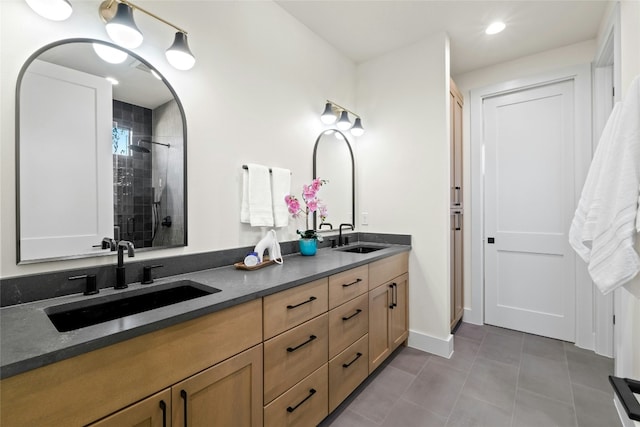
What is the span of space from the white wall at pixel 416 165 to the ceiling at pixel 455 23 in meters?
0.20

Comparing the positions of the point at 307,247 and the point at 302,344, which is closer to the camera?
the point at 302,344

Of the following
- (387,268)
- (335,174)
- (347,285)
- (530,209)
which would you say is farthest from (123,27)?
(530,209)

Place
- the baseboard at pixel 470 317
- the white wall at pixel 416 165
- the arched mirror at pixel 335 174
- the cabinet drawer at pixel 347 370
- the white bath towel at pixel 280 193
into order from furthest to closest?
the baseboard at pixel 470 317
the arched mirror at pixel 335 174
the white wall at pixel 416 165
the white bath towel at pixel 280 193
the cabinet drawer at pixel 347 370

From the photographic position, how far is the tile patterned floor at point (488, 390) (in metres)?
1.68

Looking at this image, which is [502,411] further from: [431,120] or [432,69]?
[432,69]

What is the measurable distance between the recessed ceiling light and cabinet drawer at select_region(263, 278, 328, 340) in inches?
98.9

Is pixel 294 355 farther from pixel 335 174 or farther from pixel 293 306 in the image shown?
pixel 335 174

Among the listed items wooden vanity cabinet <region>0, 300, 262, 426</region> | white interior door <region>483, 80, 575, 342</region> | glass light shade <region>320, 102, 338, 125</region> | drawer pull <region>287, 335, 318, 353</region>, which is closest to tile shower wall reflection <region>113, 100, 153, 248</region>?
wooden vanity cabinet <region>0, 300, 262, 426</region>

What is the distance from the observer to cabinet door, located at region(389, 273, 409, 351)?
2309 mm

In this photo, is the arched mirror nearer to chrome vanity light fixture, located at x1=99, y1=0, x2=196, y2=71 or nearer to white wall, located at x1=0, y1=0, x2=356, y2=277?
white wall, located at x1=0, y1=0, x2=356, y2=277

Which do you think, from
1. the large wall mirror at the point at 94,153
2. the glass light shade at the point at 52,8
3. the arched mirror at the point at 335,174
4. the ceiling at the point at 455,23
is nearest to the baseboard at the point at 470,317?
the arched mirror at the point at 335,174

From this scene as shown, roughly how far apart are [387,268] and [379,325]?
435mm

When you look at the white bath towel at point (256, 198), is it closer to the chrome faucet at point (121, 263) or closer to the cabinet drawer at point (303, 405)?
the chrome faucet at point (121, 263)

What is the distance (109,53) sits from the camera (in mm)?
1309
